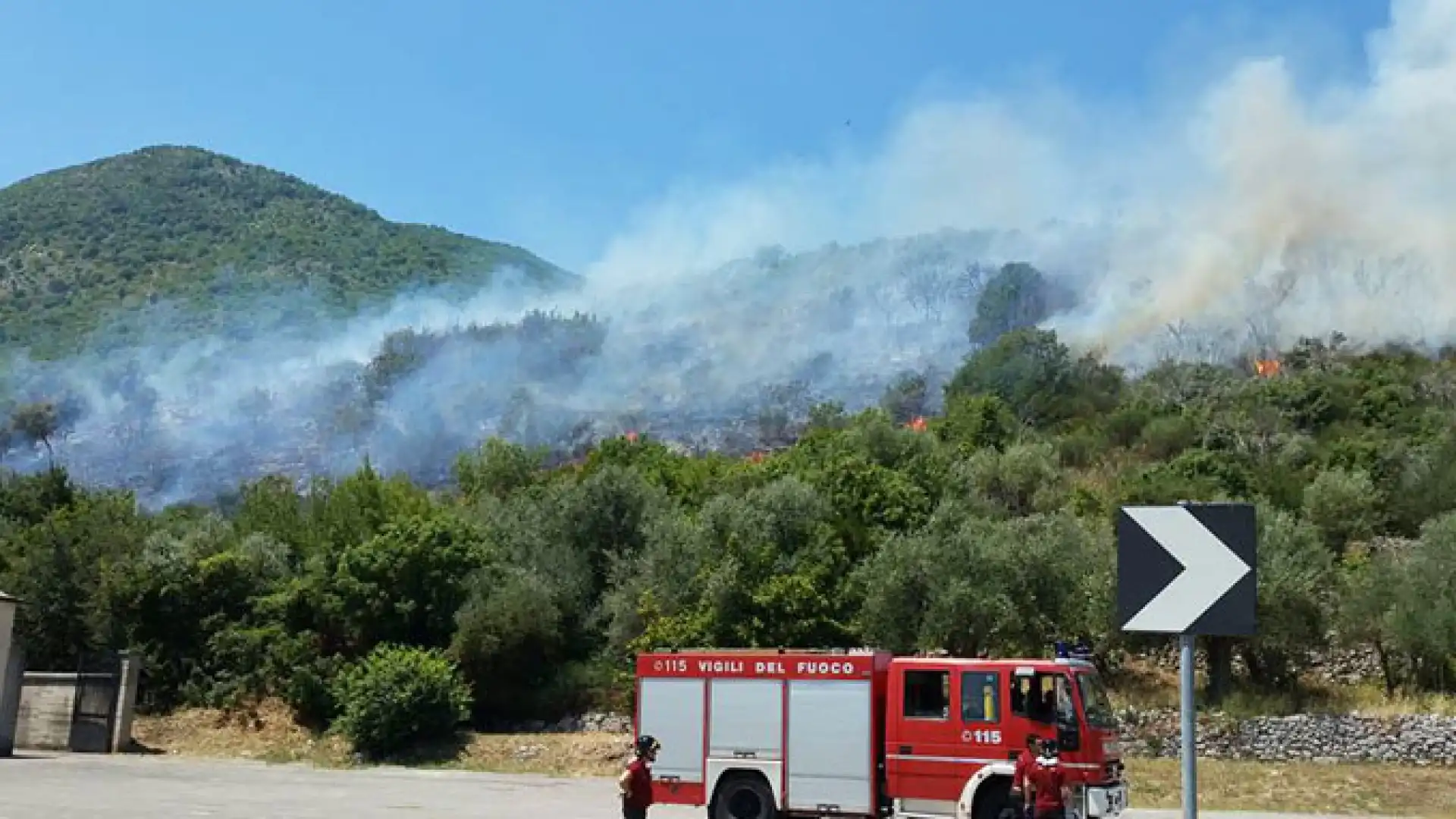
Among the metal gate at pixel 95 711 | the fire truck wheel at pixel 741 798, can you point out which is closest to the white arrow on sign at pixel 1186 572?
the fire truck wheel at pixel 741 798

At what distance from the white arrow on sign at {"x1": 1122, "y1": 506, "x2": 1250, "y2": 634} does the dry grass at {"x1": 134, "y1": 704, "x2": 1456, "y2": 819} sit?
76.6 ft

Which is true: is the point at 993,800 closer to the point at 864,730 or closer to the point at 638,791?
the point at 864,730

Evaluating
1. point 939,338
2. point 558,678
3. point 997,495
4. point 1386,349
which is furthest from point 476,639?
point 939,338

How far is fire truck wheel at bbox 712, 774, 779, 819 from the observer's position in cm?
2133

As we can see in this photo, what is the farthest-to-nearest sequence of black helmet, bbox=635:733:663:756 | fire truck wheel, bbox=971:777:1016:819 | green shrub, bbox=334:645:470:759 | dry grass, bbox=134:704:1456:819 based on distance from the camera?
1. green shrub, bbox=334:645:470:759
2. dry grass, bbox=134:704:1456:819
3. fire truck wheel, bbox=971:777:1016:819
4. black helmet, bbox=635:733:663:756

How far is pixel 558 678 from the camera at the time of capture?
4522 cm

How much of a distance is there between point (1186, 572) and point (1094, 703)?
14.2m

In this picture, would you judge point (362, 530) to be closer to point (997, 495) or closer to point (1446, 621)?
point (997, 495)

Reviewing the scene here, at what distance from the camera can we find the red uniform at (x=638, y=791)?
13.4 meters

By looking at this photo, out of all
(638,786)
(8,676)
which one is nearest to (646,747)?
(638,786)

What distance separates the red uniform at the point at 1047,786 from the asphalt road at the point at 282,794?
432 inches

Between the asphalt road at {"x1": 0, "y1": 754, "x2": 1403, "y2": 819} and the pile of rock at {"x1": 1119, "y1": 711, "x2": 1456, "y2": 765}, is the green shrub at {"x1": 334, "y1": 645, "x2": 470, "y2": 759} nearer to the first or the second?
the asphalt road at {"x1": 0, "y1": 754, "x2": 1403, "y2": 819}

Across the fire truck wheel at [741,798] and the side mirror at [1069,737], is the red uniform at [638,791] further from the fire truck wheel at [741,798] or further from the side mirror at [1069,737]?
the fire truck wheel at [741,798]

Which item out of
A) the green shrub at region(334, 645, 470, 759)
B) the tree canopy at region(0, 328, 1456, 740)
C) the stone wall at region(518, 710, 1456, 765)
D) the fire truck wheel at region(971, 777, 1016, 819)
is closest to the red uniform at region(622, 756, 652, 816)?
the fire truck wheel at region(971, 777, 1016, 819)
